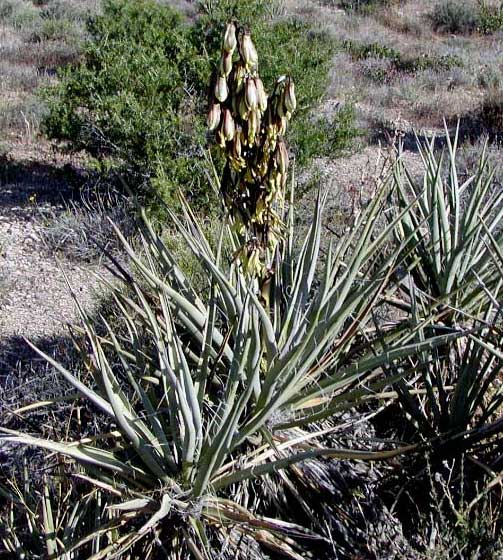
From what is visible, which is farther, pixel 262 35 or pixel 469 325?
pixel 262 35

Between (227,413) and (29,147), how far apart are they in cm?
603

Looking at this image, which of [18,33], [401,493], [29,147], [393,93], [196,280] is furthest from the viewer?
[18,33]

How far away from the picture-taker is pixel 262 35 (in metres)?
6.28

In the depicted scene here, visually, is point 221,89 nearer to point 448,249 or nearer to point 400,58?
point 448,249

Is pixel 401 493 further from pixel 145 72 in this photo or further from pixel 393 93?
pixel 393 93

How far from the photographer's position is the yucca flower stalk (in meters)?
2.26

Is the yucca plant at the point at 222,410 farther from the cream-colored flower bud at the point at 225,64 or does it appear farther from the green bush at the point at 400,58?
the green bush at the point at 400,58

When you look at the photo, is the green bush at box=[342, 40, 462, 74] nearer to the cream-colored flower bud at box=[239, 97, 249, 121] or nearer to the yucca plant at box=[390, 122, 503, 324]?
the yucca plant at box=[390, 122, 503, 324]

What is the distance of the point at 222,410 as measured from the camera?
2500mm

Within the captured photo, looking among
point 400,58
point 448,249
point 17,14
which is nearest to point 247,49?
point 448,249

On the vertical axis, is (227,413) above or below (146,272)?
below

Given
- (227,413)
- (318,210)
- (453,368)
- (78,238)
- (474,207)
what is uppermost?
(318,210)

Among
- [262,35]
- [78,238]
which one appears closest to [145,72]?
[262,35]

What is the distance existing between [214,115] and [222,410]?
985 mm
